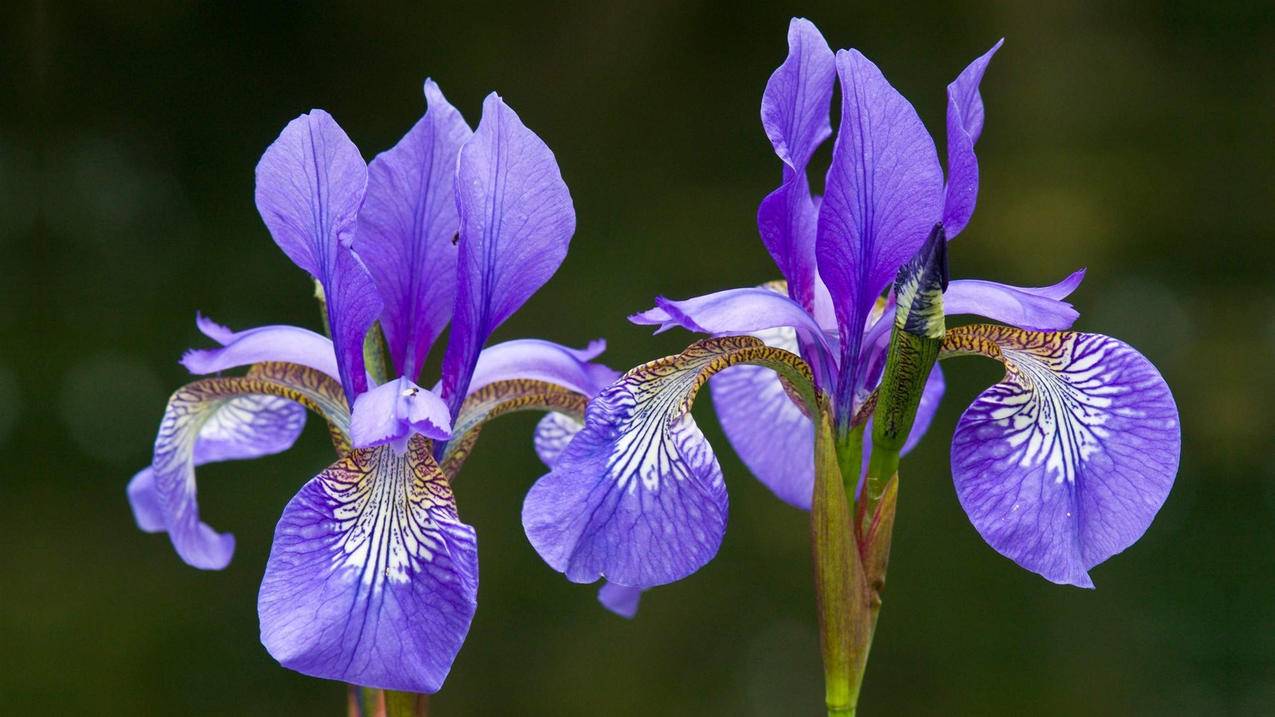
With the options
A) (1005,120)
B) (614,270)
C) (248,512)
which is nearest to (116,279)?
(248,512)

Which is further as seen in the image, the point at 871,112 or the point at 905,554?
the point at 905,554

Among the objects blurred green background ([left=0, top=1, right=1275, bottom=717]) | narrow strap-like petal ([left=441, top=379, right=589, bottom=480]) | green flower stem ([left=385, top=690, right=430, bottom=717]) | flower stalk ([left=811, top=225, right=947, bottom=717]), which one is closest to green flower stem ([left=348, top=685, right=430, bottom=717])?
green flower stem ([left=385, top=690, right=430, bottom=717])

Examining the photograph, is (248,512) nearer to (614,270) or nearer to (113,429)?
(113,429)

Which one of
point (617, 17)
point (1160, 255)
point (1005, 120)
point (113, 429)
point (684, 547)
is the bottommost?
point (113, 429)

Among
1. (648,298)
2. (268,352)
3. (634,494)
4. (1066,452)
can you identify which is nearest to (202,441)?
(268,352)

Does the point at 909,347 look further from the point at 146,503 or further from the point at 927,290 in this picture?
the point at 146,503

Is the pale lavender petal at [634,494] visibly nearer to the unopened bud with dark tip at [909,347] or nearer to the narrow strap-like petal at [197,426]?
the unopened bud with dark tip at [909,347]

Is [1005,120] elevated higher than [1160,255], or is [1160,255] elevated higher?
[1005,120]
